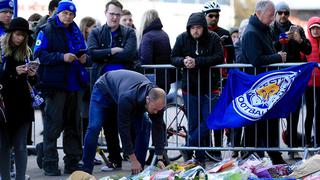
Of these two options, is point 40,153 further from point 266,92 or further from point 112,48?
point 266,92

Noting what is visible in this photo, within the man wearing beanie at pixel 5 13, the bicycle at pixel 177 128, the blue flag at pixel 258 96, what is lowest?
the bicycle at pixel 177 128

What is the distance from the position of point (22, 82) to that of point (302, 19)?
17306 millimetres

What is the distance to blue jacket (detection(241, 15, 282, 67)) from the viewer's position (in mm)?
11312

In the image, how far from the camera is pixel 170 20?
31.4 metres

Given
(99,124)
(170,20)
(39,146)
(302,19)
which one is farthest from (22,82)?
(170,20)

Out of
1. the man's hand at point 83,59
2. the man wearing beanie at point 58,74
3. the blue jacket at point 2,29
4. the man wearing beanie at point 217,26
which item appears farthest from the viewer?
the man wearing beanie at point 217,26

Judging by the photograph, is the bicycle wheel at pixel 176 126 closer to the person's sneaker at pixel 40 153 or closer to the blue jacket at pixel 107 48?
the blue jacket at pixel 107 48

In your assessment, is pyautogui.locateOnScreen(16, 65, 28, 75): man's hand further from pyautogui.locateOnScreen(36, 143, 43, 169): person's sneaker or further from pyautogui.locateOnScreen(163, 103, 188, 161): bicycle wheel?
pyautogui.locateOnScreen(163, 103, 188, 161): bicycle wheel

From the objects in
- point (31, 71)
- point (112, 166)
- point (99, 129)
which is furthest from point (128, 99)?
point (112, 166)

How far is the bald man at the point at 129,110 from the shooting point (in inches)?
369

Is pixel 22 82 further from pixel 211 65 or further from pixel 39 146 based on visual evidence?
pixel 211 65

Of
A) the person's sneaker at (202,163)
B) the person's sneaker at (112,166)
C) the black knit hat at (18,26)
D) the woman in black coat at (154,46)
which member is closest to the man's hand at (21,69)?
the black knit hat at (18,26)

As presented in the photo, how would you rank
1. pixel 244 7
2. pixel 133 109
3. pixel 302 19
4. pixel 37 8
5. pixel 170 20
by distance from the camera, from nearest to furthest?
pixel 133 109, pixel 302 19, pixel 37 8, pixel 170 20, pixel 244 7

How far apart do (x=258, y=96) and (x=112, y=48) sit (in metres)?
1.99
